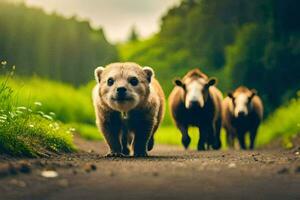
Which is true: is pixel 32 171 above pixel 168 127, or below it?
below

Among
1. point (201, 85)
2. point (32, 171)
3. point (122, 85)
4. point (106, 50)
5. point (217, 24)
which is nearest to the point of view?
point (32, 171)

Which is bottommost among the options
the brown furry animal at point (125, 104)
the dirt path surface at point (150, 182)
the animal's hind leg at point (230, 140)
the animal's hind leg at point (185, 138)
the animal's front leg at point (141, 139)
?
the dirt path surface at point (150, 182)

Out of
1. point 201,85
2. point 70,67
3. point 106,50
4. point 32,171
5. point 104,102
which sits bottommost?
point 32,171

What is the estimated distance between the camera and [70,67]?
2600 cm

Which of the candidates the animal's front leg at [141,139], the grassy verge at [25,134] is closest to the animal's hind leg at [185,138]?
the grassy verge at [25,134]

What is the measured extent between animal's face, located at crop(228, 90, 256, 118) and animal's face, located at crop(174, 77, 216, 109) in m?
2.46

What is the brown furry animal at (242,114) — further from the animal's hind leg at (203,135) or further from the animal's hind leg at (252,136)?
the animal's hind leg at (203,135)

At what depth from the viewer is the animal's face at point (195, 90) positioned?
13.8 m

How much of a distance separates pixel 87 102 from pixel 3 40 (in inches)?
170

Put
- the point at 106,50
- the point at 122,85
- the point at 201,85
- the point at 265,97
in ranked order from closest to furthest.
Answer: the point at 122,85
the point at 201,85
the point at 265,97
the point at 106,50

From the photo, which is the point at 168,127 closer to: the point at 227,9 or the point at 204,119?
the point at 227,9

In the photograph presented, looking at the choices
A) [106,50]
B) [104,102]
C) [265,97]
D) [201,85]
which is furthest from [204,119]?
[106,50]

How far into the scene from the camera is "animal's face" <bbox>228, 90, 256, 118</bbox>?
16688mm

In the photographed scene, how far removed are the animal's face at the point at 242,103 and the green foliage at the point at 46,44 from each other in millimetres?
8178
